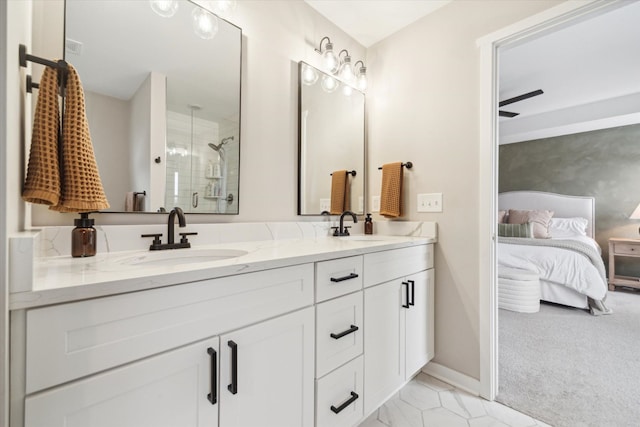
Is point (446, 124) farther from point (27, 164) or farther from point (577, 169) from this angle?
point (577, 169)

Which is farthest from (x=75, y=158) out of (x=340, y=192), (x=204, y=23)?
(x=340, y=192)

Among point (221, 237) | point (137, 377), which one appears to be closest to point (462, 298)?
point (221, 237)

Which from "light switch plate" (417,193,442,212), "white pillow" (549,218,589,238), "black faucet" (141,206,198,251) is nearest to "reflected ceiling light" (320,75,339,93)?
"light switch plate" (417,193,442,212)

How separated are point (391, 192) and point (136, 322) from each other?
1.67m

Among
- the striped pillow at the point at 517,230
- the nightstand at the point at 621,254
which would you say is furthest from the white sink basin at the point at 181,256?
the nightstand at the point at 621,254

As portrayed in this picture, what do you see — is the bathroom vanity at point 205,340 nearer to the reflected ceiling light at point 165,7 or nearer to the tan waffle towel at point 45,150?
the tan waffle towel at point 45,150

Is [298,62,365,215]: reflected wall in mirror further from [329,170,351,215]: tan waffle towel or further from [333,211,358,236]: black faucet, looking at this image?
[333,211,358,236]: black faucet

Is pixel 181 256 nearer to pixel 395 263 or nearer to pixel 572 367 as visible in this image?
pixel 395 263

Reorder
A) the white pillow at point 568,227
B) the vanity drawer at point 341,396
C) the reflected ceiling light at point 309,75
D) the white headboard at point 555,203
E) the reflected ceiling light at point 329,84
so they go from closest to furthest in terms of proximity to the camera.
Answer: the vanity drawer at point 341,396 → the reflected ceiling light at point 309,75 → the reflected ceiling light at point 329,84 → the white pillow at point 568,227 → the white headboard at point 555,203

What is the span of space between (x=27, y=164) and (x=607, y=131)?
242 inches

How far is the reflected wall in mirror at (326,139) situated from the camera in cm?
184

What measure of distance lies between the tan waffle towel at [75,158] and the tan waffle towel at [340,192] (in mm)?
1369

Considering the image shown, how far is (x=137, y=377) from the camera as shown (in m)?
0.68

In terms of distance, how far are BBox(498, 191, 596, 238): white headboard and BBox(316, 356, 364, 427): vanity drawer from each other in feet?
16.1
